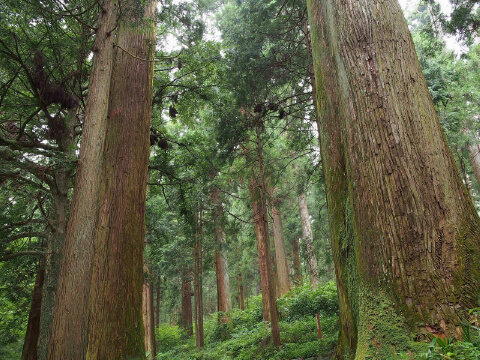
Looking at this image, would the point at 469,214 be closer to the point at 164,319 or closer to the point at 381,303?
the point at 381,303

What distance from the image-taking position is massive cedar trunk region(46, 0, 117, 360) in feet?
13.1

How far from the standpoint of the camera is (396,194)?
2385 millimetres

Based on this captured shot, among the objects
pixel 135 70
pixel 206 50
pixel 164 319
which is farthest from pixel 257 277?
pixel 135 70

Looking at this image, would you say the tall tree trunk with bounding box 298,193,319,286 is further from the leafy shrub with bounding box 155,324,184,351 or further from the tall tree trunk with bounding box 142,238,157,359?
the leafy shrub with bounding box 155,324,184,351

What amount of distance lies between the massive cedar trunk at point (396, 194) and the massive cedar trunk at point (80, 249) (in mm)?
3479

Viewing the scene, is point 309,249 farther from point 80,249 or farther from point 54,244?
point 80,249

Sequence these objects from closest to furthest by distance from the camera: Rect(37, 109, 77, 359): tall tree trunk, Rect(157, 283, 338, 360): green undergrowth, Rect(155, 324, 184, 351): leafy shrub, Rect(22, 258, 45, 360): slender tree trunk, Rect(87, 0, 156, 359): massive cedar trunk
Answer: Rect(87, 0, 156, 359): massive cedar trunk → Rect(37, 109, 77, 359): tall tree trunk → Rect(157, 283, 338, 360): green undergrowth → Rect(22, 258, 45, 360): slender tree trunk → Rect(155, 324, 184, 351): leafy shrub

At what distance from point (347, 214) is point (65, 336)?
397cm

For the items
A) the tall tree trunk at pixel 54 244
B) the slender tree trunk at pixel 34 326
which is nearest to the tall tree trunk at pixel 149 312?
the slender tree trunk at pixel 34 326

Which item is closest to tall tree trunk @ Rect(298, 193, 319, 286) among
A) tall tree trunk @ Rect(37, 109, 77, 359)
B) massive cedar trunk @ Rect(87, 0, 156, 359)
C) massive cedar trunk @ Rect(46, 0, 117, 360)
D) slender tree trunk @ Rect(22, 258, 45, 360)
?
tall tree trunk @ Rect(37, 109, 77, 359)

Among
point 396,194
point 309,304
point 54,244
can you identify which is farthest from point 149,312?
point 396,194

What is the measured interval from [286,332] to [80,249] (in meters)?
8.14

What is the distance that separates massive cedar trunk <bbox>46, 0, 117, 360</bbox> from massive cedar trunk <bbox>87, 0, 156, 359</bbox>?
16 cm

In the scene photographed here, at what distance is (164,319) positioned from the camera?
146ft
